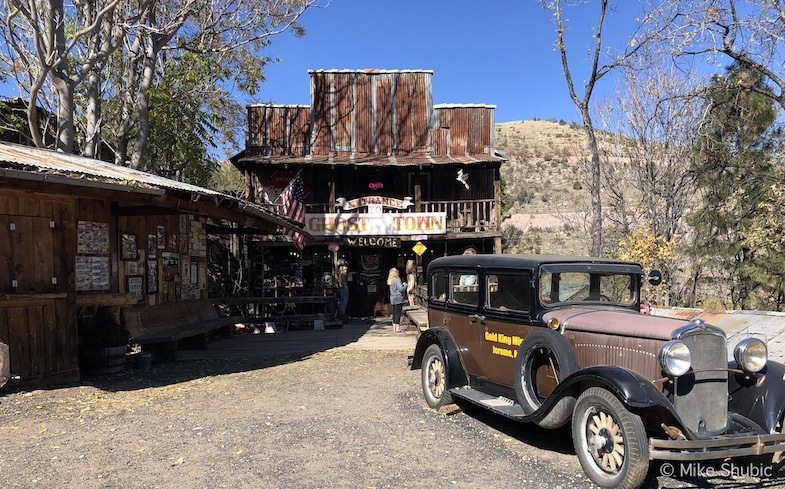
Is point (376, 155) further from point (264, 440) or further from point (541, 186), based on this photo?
point (541, 186)

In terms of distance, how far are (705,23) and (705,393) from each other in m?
9.54

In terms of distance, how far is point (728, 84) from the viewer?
13008mm

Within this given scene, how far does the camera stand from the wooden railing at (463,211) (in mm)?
19031

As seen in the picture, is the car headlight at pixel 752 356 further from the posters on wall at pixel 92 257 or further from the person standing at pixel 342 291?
the person standing at pixel 342 291

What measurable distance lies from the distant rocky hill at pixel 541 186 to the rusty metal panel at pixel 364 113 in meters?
17.5

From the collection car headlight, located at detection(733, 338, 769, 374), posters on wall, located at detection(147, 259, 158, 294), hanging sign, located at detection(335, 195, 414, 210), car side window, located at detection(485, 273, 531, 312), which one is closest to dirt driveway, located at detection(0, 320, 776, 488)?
car headlight, located at detection(733, 338, 769, 374)

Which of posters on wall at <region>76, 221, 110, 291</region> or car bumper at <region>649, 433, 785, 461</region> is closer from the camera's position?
car bumper at <region>649, 433, 785, 461</region>

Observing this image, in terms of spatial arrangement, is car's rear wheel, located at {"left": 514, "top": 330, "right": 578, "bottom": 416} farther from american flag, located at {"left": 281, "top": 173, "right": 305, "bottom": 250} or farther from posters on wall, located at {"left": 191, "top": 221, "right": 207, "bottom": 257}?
american flag, located at {"left": 281, "top": 173, "right": 305, "bottom": 250}

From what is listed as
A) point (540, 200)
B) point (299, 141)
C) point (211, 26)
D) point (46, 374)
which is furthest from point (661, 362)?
point (540, 200)

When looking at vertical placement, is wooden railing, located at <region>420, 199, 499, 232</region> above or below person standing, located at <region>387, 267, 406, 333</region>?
above

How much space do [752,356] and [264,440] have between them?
4.39 m

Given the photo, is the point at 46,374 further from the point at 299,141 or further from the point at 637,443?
the point at 299,141

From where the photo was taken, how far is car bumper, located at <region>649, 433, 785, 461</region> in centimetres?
374

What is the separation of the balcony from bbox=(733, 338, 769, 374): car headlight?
14.3m
